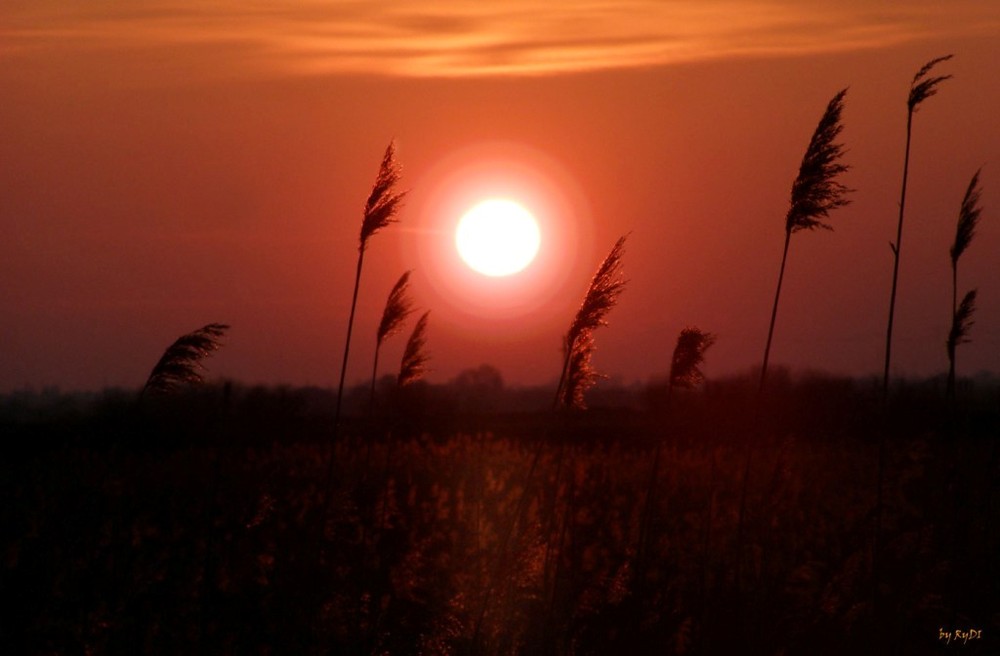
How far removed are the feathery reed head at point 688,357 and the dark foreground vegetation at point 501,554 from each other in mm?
494

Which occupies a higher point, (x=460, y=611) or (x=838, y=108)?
(x=838, y=108)

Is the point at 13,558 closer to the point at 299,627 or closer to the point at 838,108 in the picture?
the point at 299,627

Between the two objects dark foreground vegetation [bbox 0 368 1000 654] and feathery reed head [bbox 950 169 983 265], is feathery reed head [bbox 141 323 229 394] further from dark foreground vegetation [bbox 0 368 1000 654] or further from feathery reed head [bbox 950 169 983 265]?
feathery reed head [bbox 950 169 983 265]

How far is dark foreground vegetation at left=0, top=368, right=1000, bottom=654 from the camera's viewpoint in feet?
27.7

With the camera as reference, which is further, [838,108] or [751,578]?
[751,578]

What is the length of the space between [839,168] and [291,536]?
28.5 ft

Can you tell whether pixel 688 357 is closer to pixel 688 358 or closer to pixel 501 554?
pixel 688 358

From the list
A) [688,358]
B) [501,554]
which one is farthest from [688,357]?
[501,554]

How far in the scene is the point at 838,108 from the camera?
762cm

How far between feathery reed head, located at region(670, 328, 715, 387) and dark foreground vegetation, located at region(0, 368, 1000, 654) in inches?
19.5

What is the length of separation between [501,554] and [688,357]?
5.84 feet

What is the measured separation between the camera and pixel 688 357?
7.97m

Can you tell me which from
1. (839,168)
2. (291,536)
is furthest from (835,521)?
(839,168)

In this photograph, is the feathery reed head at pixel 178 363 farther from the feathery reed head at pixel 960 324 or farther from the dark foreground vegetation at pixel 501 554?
the feathery reed head at pixel 960 324
